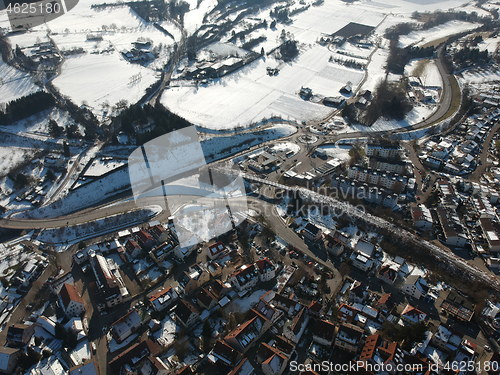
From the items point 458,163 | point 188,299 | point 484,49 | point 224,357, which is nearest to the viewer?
point 224,357

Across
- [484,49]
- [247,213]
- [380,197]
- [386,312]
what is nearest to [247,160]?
[247,213]

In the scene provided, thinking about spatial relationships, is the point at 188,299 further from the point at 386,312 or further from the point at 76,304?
the point at 386,312

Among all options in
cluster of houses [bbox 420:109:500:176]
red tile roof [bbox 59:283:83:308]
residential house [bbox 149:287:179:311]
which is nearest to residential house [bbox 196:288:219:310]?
residential house [bbox 149:287:179:311]

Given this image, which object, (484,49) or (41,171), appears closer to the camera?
(41,171)

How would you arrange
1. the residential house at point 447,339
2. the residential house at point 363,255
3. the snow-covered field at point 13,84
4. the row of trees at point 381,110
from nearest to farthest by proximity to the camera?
the residential house at point 447,339
the residential house at point 363,255
the row of trees at point 381,110
the snow-covered field at point 13,84

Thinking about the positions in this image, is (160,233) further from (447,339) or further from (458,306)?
(458,306)

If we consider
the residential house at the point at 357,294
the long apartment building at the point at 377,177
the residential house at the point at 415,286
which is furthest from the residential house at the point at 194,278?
the long apartment building at the point at 377,177

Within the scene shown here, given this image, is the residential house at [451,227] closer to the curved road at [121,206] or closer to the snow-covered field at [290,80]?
the curved road at [121,206]
